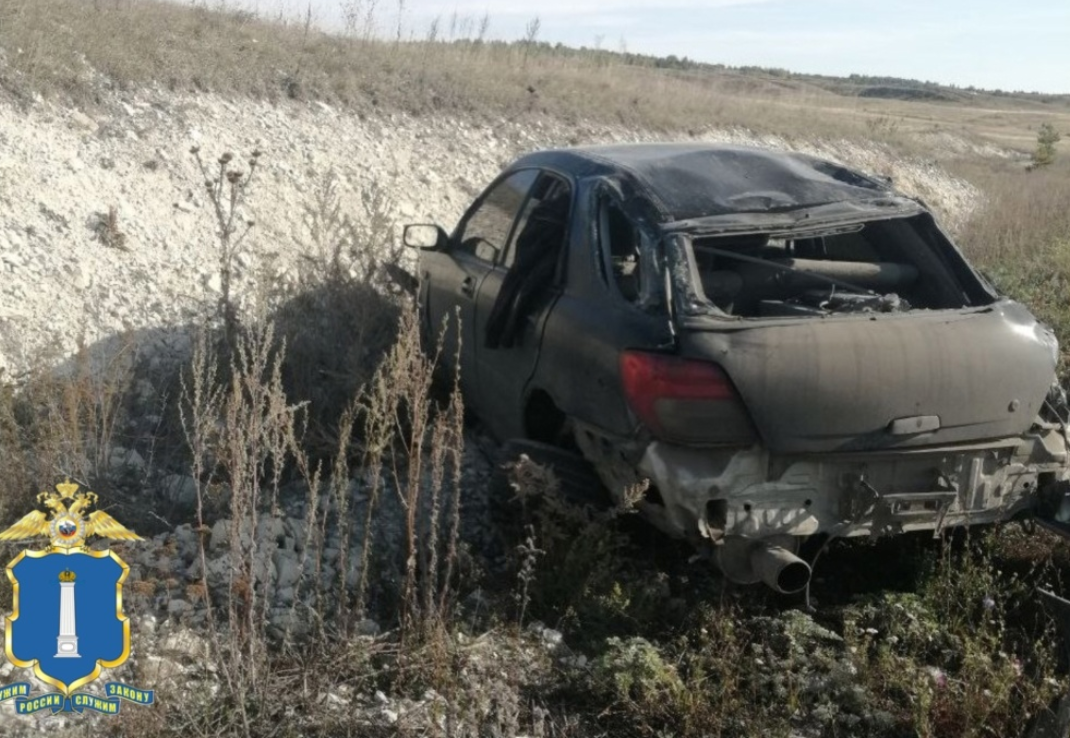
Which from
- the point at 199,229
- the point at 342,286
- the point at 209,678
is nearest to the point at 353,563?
the point at 209,678

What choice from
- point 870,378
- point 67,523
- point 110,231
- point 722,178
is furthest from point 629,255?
point 110,231

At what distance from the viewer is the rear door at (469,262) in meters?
6.20

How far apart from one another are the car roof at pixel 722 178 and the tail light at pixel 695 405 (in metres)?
0.87

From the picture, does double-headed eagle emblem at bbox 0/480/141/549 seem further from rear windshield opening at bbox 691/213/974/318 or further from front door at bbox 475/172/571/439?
rear windshield opening at bbox 691/213/974/318

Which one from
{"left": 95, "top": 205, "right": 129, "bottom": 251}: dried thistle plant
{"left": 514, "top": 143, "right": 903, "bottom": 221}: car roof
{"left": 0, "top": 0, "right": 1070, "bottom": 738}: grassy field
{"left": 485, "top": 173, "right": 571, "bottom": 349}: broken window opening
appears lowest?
{"left": 0, "top": 0, "right": 1070, "bottom": 738}: grassy field

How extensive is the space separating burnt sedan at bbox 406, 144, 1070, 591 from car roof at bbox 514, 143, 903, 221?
0.6 inches

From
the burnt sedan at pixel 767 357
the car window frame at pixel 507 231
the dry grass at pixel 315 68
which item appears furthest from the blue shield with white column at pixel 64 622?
the dry grass at pixel 315 68

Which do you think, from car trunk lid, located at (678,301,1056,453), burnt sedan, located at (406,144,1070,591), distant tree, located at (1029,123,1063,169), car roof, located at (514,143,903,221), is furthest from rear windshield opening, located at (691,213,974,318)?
distant tree, located at (1029,123,1063,169)

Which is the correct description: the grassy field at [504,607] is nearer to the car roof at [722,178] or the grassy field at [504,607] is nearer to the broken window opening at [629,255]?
the broken window opening at [629,255]

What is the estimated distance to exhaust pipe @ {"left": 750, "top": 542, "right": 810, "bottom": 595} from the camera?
4.30m

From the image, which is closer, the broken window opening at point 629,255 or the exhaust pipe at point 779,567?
the exhaust pipe at point 779,567

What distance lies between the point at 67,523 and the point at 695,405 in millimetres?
2372

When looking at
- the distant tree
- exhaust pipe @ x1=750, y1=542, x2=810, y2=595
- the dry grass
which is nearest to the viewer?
exhaust pipe @ x1=750, y1=542, x2=810, y2=595

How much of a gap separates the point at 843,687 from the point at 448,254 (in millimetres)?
3522
